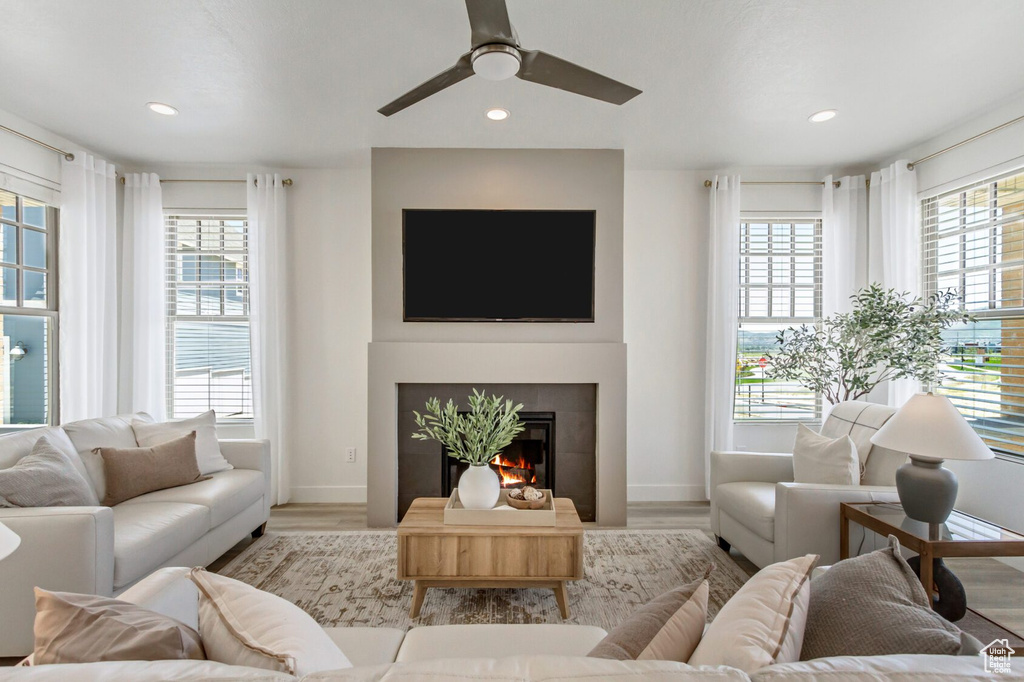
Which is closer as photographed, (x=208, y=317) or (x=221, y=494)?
(x=221, y=494)

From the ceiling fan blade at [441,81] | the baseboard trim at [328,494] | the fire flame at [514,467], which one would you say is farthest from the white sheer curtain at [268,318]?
the ceiling fan blade at [441,81]

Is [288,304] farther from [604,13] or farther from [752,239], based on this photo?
[752,239]

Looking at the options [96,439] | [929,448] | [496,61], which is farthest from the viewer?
[96,439]

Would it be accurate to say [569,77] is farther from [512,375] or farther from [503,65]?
[512,375]

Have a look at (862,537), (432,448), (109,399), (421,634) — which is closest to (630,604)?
(862,537)

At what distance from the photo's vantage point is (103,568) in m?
2.06

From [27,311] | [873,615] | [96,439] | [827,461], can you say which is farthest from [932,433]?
[27,311]

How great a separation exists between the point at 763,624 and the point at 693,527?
118 inches

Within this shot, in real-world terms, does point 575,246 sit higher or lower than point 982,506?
higher

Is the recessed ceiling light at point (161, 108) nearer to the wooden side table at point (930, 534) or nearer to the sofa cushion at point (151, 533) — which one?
the sofa cushion at point (151, 533)

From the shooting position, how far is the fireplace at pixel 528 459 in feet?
12.7

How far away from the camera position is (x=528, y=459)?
3.96m

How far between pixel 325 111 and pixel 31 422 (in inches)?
115

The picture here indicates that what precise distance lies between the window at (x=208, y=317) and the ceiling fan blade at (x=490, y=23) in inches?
126
